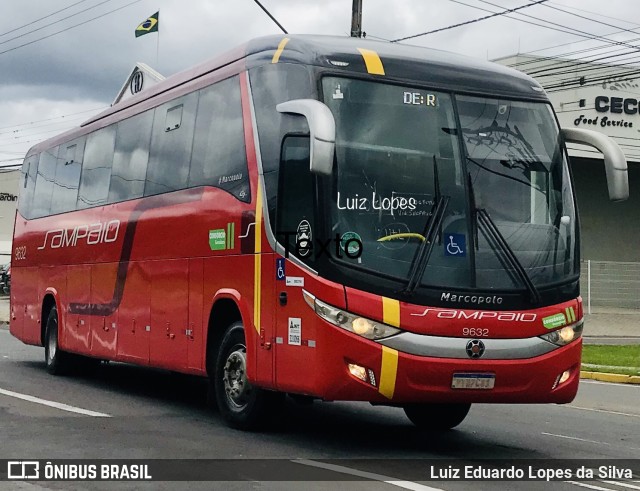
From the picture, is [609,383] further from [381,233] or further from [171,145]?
[381,233]

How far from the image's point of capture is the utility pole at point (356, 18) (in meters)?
23.9

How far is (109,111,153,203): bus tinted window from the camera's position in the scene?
14.3 meters

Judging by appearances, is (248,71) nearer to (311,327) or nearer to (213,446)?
(311,327)

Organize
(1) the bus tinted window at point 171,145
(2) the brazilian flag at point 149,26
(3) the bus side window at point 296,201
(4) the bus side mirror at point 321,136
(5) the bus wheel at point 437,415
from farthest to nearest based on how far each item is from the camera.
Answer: (2) the brazilian flag at point 149,26 < (1) the bus tinted window at point 171,145 < (5) the bus wheel at point 437,415 < (3) the bus side window at point 296,201 < (4) the bus side mirror at point 321,136

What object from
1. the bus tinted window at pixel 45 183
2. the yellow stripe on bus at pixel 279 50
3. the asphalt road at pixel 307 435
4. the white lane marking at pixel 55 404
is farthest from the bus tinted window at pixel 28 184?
the yellow stripe on bus at pixel 279 50

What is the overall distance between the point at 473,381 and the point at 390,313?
36.8 inches

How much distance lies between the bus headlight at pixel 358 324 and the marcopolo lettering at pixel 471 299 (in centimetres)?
53

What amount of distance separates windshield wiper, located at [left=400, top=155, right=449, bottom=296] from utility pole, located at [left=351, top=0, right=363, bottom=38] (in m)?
14.3

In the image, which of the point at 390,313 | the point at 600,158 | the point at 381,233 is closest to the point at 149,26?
the point at 600,158

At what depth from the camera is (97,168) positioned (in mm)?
16234

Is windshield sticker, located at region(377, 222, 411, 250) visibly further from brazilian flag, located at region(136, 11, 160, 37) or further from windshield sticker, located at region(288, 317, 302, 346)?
brazilian flag, located at region(136, 11, 160, 37)

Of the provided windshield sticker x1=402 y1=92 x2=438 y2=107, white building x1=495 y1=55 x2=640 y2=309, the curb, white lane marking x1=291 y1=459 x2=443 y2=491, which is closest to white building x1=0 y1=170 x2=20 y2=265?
white building x1=495 y1=55 x2=640 y2=309

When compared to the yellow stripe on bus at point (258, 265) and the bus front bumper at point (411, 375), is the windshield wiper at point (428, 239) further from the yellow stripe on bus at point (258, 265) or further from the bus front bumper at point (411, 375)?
the yellow stripe on bus at point (258, 265)

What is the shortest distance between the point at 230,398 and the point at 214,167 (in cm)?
241
